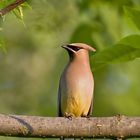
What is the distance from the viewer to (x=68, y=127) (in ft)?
13.4

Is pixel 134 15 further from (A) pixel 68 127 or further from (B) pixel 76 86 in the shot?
(B) pixel 76 86

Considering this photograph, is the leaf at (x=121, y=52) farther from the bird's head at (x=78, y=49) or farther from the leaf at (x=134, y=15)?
the bird's head at (x=78, y=49)

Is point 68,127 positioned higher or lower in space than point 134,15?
lower

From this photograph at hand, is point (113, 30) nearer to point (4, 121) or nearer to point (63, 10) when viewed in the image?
point (63, 10)

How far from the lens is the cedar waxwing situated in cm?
524

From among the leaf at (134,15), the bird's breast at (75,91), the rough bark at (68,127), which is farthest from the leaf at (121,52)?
the bird's breast at (75,91)

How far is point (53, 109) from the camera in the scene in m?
8.05

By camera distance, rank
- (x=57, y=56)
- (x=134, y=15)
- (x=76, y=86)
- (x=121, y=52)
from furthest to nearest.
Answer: (x=57, y=56), (x=76, y=86), (x=134, y=15), (x=121, y=52)

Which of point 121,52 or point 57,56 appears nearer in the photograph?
point 121,52

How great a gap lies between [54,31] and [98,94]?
113cm

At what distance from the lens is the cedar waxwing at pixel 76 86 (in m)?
5.24

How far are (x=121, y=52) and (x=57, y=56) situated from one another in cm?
530

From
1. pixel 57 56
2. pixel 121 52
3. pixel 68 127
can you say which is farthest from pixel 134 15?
pixel 57 56

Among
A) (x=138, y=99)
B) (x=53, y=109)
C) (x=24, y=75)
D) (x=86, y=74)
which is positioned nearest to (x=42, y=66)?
(x=24, y=75)
